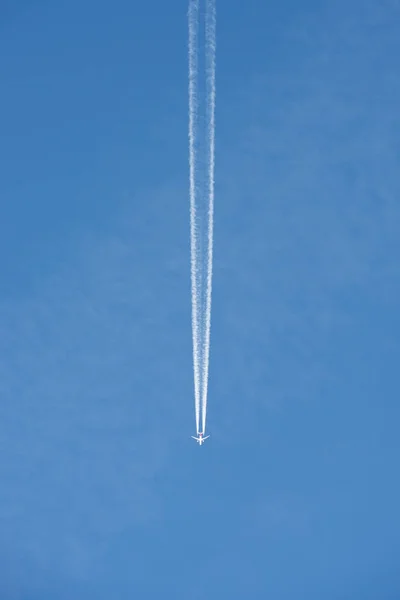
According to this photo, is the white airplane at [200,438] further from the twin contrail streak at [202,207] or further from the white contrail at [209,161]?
the twin contrail streak at [202,207]

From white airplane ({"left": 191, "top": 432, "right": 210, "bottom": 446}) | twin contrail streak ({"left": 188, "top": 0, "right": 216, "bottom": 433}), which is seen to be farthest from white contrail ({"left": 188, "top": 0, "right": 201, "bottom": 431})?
white airplane ({"left": 191, "top": 432, "right": 210, "bottom": 446})

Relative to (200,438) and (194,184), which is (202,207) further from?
(200,438)

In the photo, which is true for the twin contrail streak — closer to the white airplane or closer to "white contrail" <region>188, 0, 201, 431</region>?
"white contrail" <region>188, 0, 201, 431</region>

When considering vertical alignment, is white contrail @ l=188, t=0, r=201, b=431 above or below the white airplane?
above

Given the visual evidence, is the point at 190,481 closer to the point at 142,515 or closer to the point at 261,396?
the point at 142,515

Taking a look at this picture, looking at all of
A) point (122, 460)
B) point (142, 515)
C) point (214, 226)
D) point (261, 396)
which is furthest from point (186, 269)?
point (142, 515)

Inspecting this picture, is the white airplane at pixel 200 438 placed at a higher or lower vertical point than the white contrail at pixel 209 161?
lower

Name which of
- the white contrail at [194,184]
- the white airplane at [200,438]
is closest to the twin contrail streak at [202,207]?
the white contrail at [194,184]
